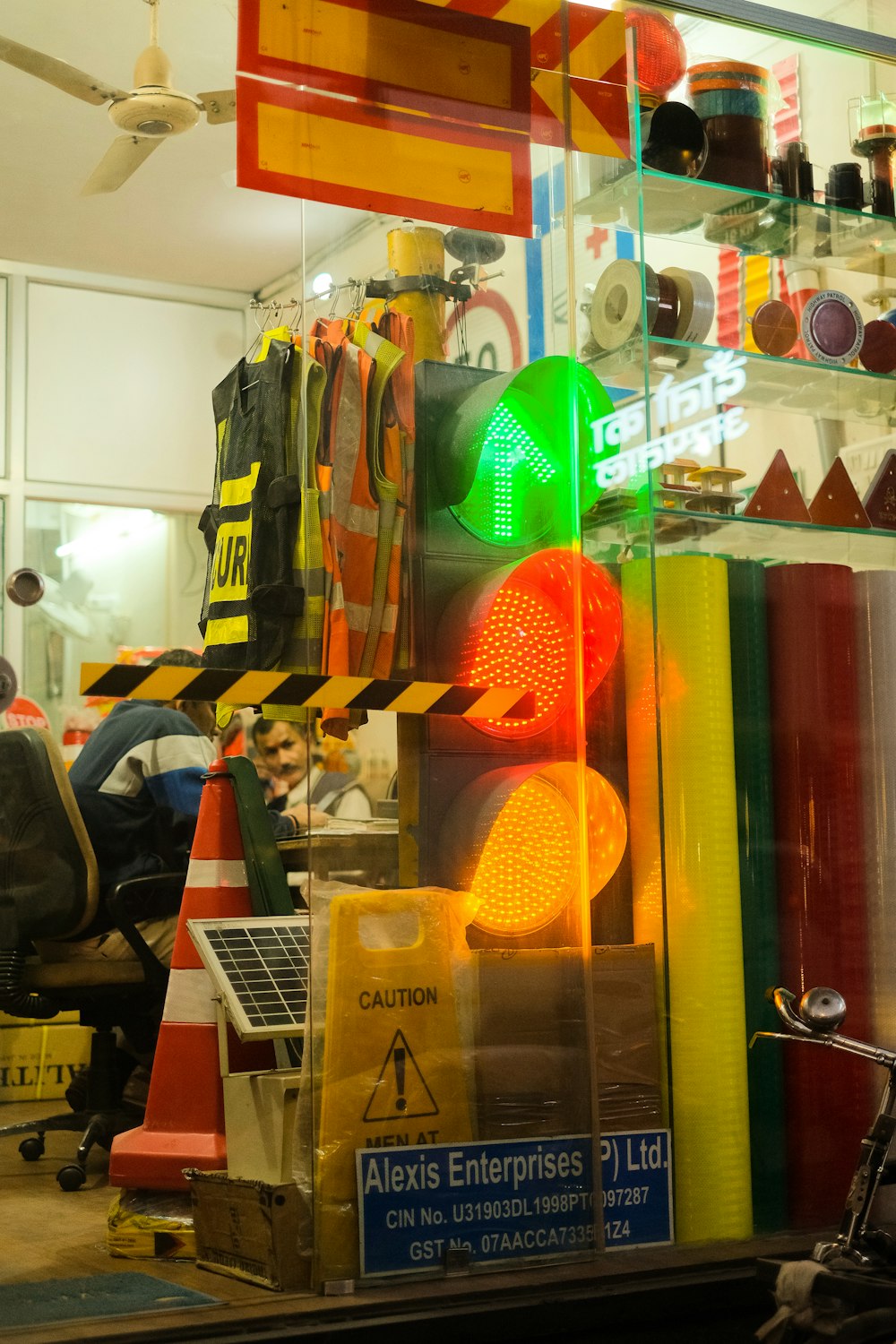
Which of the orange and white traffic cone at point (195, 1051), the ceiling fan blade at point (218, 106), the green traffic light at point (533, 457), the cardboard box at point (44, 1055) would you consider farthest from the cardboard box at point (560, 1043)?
the cardboard box at point (44, 1055)

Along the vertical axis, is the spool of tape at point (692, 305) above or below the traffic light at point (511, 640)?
above

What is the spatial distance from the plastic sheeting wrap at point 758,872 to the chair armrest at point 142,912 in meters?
1.65

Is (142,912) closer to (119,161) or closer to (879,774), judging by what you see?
(879,774)

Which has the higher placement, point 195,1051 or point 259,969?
point 259,969

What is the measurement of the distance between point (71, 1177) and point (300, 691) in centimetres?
173

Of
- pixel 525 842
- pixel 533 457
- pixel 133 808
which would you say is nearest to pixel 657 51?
pixel 533 457

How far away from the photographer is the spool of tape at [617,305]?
321 centimetres

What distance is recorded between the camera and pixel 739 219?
360 cm

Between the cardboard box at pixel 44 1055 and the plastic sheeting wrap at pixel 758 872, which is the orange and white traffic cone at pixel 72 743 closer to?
the cardboard box at pixel 44 1055

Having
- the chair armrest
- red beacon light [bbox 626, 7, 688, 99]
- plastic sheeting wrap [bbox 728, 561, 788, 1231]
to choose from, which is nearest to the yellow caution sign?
plastic sheeting wrap [bbox 728, 561, 788, 1231]

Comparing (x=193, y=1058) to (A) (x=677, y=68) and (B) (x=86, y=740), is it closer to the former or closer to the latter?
(B) (x=86, y=740)

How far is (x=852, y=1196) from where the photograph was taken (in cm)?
246

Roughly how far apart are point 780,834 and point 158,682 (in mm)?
1376

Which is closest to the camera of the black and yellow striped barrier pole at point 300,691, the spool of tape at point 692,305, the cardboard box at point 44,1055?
the black and yellow striped barrier pole at point 300,691
